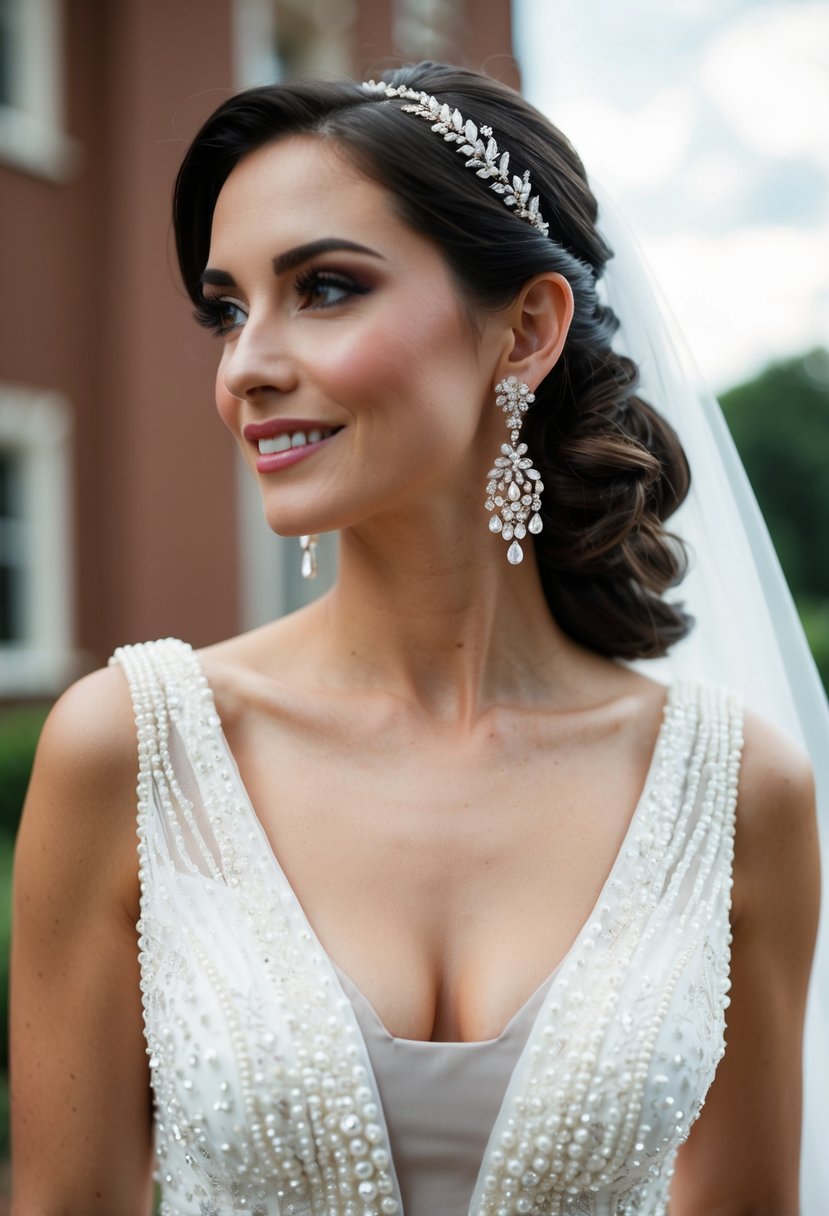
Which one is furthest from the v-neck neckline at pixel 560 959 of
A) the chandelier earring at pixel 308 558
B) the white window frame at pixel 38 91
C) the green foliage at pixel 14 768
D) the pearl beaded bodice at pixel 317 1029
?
the white window frame at pixel 38 91

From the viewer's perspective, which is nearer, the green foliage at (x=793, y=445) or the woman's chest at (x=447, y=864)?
the woman's chest at (x=447, y=864)

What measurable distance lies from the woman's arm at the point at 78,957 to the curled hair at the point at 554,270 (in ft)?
3.25

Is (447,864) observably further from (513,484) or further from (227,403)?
(227,403)

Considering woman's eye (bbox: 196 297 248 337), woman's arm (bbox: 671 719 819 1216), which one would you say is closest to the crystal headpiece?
woman's eye (bbox: 196 297 248 337)

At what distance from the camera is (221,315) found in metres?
2.54

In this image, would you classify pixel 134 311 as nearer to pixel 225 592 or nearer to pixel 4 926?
pixel 225 592

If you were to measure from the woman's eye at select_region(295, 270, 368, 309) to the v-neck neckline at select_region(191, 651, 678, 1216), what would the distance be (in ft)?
2.33

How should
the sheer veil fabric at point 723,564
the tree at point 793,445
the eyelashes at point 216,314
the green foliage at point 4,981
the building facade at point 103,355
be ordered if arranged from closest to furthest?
the eyelashes at point 216,314 → the sheer veil fabric at point 723,564 → the green foliage at point 4,981 → the building facade at point 103,355 → the tree at point 793,445

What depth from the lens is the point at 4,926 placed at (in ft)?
17.3

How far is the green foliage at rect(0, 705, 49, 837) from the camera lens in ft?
25.7

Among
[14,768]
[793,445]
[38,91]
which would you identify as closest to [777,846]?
[14,768]

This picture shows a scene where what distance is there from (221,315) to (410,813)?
1.00m

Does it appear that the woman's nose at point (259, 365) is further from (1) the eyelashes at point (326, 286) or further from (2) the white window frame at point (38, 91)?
(2) the white window frame at point (38, 91)

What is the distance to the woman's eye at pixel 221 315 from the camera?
248 cm
